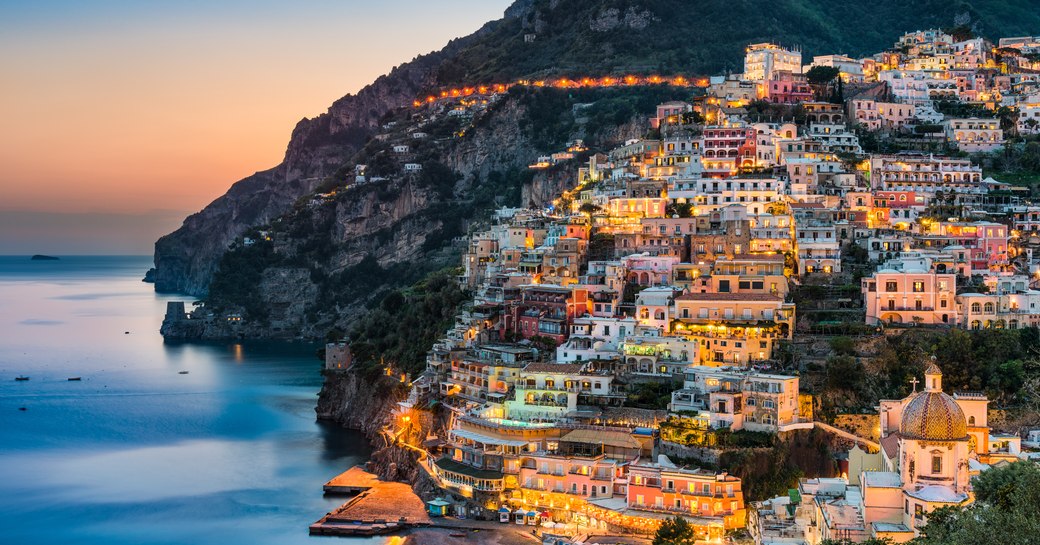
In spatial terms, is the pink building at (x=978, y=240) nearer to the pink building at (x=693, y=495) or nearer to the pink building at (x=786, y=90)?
the pink building at (x=786, y=90)

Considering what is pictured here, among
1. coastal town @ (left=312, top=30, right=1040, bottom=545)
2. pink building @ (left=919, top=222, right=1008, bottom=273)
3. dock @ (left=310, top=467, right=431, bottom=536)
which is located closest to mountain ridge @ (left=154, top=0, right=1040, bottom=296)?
coastal town @ (left=312, top=30, right=1040, bottom=545)

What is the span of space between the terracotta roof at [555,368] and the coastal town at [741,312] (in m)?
0.11

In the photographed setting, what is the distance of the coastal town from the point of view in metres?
35.6

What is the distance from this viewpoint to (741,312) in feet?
152

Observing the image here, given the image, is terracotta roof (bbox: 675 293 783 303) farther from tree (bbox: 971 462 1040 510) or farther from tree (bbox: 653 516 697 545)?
tree (bbox: 971 462 1040 510)

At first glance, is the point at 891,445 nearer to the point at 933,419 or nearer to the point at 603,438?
the point at 933,419

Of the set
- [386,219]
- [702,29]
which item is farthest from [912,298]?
[386,219]

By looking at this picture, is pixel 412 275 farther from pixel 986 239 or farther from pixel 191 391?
pixel 986 239

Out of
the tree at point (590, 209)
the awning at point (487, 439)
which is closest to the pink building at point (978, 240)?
the tree at point (590, 209)

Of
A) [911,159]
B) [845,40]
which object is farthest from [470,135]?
[911,159]

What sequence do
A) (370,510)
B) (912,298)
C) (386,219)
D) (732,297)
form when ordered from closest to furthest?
(370,510)
(912,298)
(732,297)
(386,219)

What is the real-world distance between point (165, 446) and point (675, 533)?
34648 millimetres

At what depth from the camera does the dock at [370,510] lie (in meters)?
43.2

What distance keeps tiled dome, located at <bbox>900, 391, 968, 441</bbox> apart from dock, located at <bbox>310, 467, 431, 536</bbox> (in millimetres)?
21084
